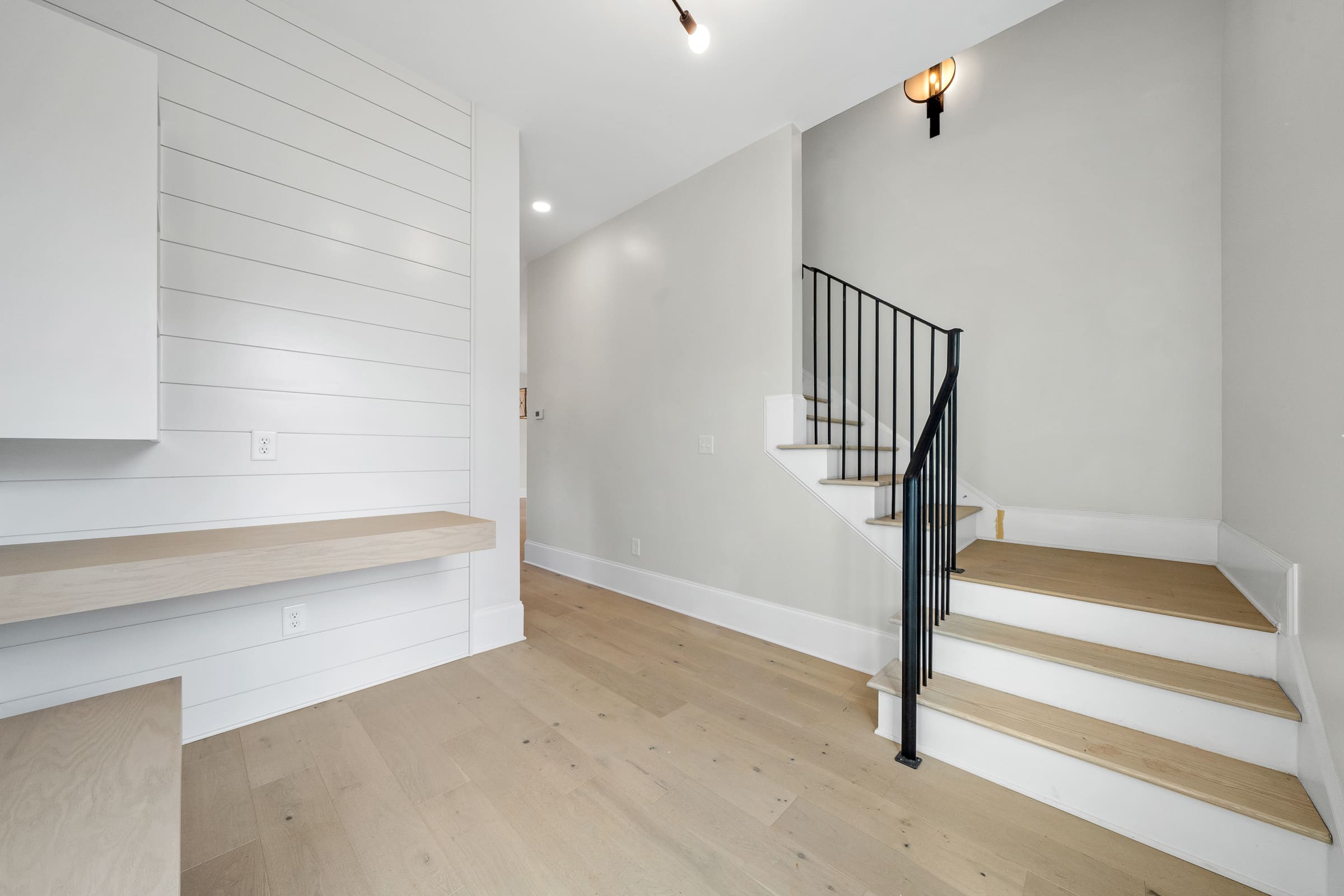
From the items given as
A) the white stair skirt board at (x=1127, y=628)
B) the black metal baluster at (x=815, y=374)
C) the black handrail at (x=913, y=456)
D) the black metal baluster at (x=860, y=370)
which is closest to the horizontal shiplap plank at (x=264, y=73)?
the black metal baluster at (x=815, y=374)

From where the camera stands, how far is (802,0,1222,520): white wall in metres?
2.25

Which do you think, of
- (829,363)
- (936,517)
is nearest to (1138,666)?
(936,517)

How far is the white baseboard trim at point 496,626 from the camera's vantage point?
2.50 meters

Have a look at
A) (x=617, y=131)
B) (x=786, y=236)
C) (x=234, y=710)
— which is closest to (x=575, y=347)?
(x=617, y=131)

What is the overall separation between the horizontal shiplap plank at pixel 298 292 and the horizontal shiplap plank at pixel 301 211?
7.3 inches

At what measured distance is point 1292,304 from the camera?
1439 mm

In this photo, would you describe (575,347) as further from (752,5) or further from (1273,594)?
(1273,594)

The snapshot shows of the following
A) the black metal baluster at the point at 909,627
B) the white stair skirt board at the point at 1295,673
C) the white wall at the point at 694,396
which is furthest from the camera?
the white wall at the point at 694,396

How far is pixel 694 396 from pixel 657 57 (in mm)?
1718

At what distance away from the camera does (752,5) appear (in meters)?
1.96

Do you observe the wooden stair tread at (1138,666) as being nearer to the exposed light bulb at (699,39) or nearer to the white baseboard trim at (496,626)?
the white baseboard trim at (496,626)

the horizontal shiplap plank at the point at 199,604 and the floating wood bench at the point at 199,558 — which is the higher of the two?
the floating wood bench at the point at 199,558

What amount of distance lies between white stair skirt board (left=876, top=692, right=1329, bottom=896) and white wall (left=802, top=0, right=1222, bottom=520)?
1.57 m

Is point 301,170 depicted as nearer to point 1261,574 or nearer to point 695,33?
point 695,33
